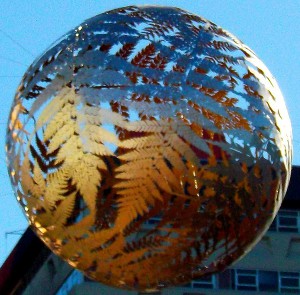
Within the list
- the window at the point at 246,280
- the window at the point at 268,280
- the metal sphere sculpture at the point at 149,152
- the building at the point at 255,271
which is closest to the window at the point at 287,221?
the building at the point at 255,271

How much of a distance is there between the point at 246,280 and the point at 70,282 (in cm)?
403

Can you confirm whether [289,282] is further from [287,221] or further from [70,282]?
[70,282]

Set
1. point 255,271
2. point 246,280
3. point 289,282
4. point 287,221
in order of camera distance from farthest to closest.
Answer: point 287,221 → point 289,282 → point 246,280 → point 255,271

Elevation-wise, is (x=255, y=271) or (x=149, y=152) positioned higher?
(x=149, y=152)

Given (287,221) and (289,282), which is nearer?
(289,282)

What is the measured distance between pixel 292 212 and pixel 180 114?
96.9 ft

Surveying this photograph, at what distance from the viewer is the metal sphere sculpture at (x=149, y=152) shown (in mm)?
5016

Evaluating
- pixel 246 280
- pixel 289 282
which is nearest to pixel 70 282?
pixel 246 280

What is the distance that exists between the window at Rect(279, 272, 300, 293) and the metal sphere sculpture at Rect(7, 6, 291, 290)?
2830 cm

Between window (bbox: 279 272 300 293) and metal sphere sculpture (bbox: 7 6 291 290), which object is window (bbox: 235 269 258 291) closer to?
window (bbox: 279 272 300 293)

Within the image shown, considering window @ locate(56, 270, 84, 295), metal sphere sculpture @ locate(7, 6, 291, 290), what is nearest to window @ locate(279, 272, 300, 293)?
window @ locate(56, 270, 84, 295)

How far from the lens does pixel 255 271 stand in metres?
32.9

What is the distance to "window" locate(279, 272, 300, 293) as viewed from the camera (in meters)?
33.4

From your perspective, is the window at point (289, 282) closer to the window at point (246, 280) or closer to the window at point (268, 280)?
the window at point (268, 280)
